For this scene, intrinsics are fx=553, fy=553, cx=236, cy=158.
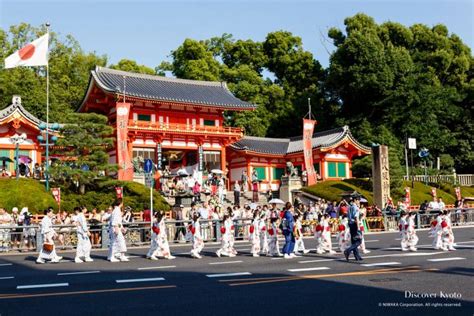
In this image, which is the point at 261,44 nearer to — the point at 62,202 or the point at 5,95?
the point at 5,95

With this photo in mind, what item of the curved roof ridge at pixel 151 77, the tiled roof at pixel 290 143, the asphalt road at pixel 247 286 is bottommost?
the asphalt road at pixel 247 286

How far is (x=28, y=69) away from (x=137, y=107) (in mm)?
11440

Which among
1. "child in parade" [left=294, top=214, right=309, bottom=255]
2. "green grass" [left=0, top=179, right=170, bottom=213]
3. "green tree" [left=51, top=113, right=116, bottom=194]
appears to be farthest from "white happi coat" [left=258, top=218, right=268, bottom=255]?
"green tree" [left=51, top=113, right=116, bottom=194]

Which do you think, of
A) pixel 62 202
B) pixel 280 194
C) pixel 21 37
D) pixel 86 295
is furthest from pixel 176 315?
pixel 21 37

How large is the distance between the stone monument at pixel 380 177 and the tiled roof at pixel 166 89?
1286 centimetres

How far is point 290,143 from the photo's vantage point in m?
45.6

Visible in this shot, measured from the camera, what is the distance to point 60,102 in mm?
44656

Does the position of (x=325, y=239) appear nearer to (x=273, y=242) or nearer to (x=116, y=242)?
(x=273, y=242)

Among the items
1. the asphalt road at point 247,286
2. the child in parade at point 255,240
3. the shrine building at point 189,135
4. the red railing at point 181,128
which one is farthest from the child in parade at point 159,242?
the red railing at point 181,128

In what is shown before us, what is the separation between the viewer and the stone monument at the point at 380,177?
3159 cm

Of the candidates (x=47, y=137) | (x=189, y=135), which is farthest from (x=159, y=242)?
(x=189, y=135)

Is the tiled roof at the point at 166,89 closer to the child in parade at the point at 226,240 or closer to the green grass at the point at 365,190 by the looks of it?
the green grass at the point at 365,190

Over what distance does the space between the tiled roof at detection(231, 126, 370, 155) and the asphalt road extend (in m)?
25.9

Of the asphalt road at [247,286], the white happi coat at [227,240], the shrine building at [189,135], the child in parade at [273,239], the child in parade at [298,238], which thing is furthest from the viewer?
the shrine building at [189,135]
